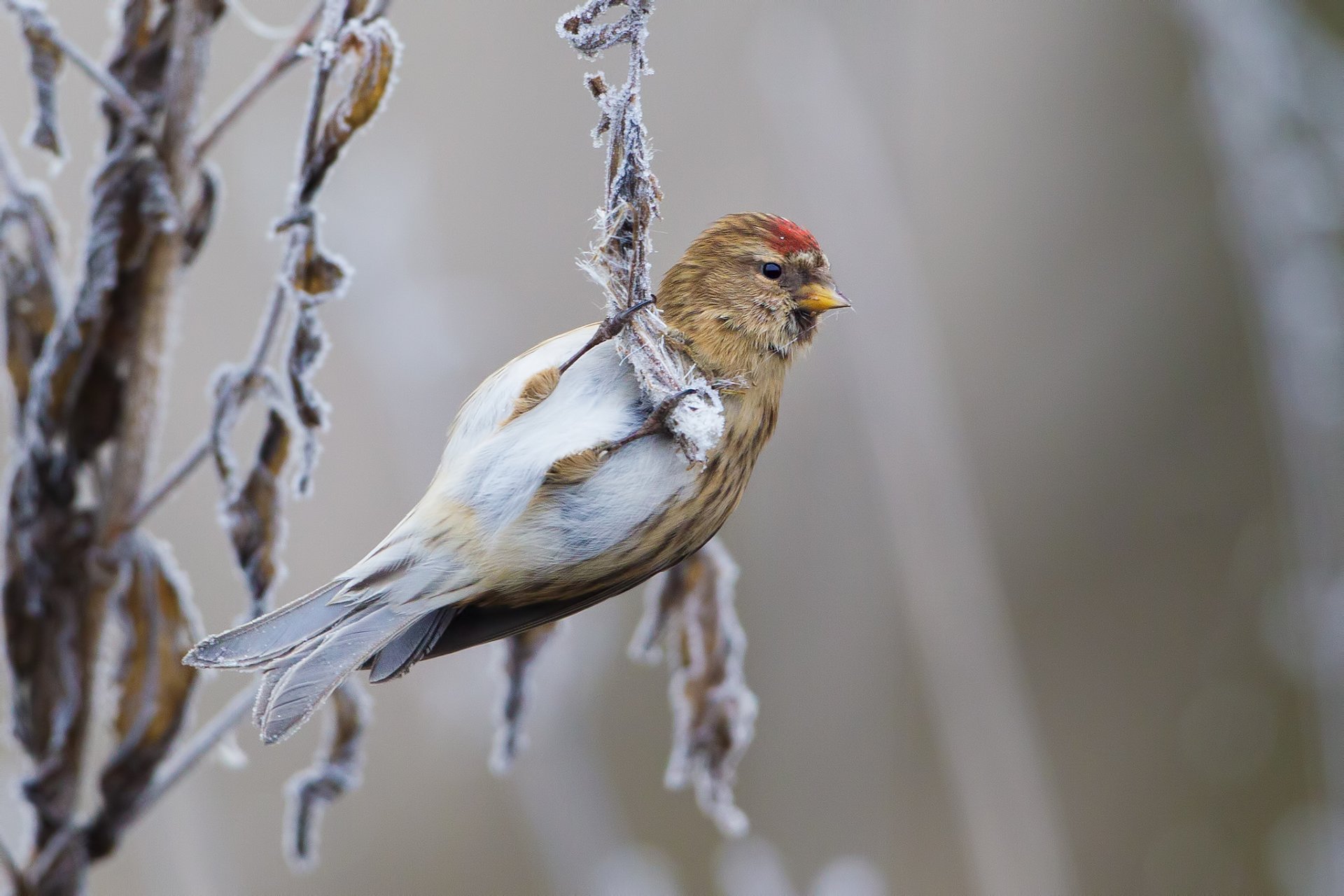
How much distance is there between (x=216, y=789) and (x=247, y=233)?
1.73 m

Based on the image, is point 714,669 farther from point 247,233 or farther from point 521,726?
point 247,233

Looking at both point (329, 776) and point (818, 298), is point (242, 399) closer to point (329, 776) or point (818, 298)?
point (329, 776)

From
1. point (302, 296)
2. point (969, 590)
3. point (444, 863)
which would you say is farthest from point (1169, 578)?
point (302, 296)

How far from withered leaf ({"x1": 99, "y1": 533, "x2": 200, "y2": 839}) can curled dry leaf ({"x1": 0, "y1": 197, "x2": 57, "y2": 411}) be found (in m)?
0.23

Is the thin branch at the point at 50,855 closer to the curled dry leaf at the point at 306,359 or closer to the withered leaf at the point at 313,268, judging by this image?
the curled dry leaf at the point at 306,359

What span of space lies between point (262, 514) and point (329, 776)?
0.34 metres

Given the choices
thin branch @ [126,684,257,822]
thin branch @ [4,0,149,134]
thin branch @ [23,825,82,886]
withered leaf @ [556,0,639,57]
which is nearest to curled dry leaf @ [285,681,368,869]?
thin branch @ [126,684,257,822]

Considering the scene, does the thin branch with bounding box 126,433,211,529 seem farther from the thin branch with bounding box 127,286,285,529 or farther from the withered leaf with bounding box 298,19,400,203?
the withered leaf with bounding box 298,19,400,203

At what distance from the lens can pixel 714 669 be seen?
1455 mm

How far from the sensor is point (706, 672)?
146 centimetres

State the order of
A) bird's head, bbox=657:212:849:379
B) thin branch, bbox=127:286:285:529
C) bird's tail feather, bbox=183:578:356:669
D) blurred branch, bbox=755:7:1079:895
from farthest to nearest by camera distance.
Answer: blurred branch, bbox=755:7:1079:895 → bird's head, bbox=657:212:849:379 → thin branch, bbox=127:286:285:529 → bird's tail feather, bbox=183:578:356:669

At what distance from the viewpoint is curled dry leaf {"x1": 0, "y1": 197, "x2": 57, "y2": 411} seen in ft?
4.01

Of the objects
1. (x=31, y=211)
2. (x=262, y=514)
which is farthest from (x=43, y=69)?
(x=262, y=514)

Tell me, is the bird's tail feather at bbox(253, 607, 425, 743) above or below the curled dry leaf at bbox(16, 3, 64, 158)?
below
